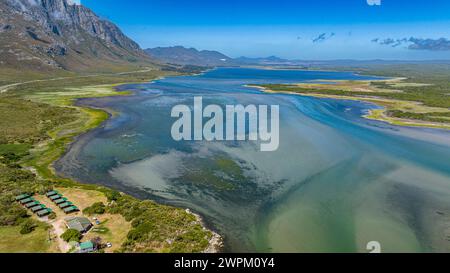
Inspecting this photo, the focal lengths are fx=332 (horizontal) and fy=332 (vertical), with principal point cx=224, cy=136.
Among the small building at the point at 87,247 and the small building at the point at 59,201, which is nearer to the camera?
the small building at the point at 87,247

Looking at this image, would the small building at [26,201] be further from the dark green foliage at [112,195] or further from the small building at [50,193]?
the dark green foliage at [112,195]

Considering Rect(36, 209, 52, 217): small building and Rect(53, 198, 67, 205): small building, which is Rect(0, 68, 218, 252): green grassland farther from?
Rect(53, 198, 67, 205): small building

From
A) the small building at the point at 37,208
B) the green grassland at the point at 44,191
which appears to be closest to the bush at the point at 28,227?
the green grassland at the point at 44,191

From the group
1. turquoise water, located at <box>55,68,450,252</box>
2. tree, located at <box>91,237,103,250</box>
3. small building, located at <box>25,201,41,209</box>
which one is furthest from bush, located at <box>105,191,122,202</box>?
tree, located at <box>91,237,103,250</box>

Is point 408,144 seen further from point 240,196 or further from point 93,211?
point 93,211

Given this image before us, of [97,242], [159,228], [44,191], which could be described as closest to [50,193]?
[44,191]

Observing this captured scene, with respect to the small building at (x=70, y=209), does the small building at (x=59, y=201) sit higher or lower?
higher
